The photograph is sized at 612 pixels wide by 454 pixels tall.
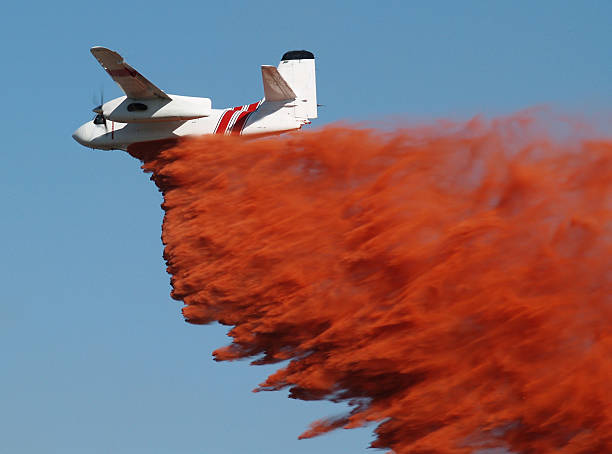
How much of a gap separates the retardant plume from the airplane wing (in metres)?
3.64

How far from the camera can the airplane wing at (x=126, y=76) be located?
33.2 metres

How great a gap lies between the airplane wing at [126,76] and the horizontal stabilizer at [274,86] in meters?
3.04

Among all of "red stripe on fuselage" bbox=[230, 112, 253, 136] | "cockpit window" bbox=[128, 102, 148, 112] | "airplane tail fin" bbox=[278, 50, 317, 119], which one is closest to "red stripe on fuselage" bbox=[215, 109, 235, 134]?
"red stripe on fuselage" bbox=[230, 112, 253, 136]

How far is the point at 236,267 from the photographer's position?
31.3 m

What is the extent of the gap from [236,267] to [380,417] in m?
6.32

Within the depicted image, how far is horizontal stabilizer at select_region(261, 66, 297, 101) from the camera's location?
3325 centimetres

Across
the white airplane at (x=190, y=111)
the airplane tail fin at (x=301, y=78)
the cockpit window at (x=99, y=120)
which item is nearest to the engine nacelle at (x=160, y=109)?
the white airplane at (x=190, y=111)

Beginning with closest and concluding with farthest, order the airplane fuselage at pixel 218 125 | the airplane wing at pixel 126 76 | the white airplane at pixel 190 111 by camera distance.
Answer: the airplane wing at pixel 126 76 < the white airplane at pixel 190 111 < the airplane fuselage at pixel 218 125

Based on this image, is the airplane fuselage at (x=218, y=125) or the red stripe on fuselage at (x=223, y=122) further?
the red stripe on fuselage at (x=223, y=122)

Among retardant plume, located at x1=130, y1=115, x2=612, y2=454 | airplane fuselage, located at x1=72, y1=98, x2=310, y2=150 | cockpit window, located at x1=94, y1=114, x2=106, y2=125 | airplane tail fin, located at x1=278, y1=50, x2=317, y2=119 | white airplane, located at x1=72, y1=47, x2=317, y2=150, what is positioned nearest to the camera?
retardant plume, located at x1=130, y1=115, x2=612, y2=454

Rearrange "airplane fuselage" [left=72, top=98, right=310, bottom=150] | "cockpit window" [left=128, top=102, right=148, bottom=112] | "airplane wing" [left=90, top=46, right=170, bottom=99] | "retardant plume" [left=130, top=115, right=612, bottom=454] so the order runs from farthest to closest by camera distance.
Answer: "cockpit window" [left=128, top=102, right=148, bottom=112] < "airplane fuselage" [left=72, top=98, right=310, bottom=150] < "airplane wing" [left=90, top=46, right=170, bottom=99] < "retardant plume" [left=130, top=115, right=612, bottom=454]

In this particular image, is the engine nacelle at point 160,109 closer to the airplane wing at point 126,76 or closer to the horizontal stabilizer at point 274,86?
the airplane wing at point 126,76

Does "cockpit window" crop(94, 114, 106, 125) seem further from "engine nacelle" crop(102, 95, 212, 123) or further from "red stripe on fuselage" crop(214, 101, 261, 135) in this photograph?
"red stripe on fuselage" crop(214, 101, 261, 135)

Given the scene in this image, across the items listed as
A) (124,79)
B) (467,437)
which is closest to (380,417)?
(467,437)
